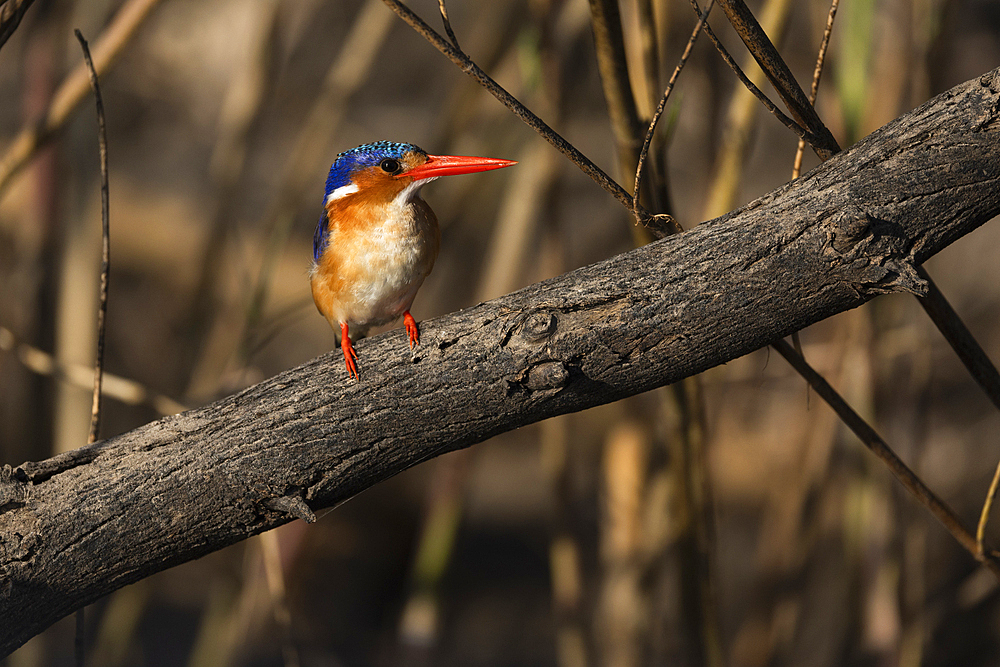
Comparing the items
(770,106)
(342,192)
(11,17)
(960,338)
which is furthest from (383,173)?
(960,338)

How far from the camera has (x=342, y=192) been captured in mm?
1728

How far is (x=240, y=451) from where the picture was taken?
3.45 ft

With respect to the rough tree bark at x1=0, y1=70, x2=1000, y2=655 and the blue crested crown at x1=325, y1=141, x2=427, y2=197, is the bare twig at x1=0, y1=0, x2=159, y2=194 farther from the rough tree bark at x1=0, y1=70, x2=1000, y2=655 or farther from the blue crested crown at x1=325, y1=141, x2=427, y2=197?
the rough tree bark at x1=0, y1=70, x2=1000, y2=655

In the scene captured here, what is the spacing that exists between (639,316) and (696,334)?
0.08 m

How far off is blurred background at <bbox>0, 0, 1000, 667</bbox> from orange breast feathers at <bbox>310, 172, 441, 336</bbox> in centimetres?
50

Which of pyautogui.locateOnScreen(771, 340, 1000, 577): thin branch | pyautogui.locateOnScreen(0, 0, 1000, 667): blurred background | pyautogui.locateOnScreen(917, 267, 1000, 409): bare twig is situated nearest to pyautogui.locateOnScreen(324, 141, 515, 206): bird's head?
pyautogui.locateOnScreen(0, 0, 1000, 667): blurred background

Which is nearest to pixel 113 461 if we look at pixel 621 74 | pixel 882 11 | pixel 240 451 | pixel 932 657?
pixel 240 451

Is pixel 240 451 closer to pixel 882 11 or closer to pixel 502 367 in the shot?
pixel 502 367

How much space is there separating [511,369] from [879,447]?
68 centimetres

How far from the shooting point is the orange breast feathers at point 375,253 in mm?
1592

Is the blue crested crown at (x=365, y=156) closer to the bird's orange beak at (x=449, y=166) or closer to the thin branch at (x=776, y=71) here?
the bird's orange beak at (x=449, y=166)

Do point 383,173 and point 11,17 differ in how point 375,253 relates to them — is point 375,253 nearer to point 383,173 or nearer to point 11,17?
point 383,173

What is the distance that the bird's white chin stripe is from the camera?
1.71 metres

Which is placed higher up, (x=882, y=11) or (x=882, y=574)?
(x=882, y=11)
